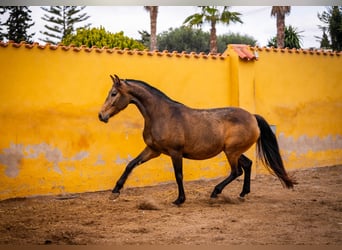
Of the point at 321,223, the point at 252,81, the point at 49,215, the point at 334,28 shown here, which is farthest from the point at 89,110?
the point at 334,28

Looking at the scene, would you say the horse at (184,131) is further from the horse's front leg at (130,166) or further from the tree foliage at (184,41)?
the tree foliage at (184,41)

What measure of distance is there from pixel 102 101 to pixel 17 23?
2.74 metres

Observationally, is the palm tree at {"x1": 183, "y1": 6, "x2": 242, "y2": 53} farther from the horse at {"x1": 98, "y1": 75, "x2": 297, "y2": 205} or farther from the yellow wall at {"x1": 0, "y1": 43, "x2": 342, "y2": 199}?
the horse at {"x1": 98, "y1": 75, "x2": 297, "y2": 205}

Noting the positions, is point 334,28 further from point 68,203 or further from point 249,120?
point 68,203

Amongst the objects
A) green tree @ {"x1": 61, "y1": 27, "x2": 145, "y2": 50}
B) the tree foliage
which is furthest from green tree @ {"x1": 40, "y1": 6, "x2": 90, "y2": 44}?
the tree foliage

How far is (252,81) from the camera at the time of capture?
957 centimetres

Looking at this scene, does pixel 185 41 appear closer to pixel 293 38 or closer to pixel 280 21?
pixel 293 38

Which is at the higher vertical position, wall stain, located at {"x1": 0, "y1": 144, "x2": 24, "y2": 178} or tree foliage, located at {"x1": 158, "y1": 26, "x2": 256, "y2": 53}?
tree foliage, located at {"x1": 158, "y1": 26, "x2": 256, "y2": 53}

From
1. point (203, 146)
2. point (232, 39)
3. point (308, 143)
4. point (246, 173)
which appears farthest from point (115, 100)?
point (232, 39)

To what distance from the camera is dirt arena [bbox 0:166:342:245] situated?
5.24 metres

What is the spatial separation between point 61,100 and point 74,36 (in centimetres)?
721

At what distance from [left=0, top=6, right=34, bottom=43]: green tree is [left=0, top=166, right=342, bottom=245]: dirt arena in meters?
3.01

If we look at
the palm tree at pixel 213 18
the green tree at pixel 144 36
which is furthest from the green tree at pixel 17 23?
the green tree at pixel 144 36

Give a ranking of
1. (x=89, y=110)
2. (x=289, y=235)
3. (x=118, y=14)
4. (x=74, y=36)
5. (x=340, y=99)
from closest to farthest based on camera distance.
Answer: (x=289, y=235) → (x=118, y=14) → (x=89, y=110) → (x=340, y=99) → (x=74, y=36)
